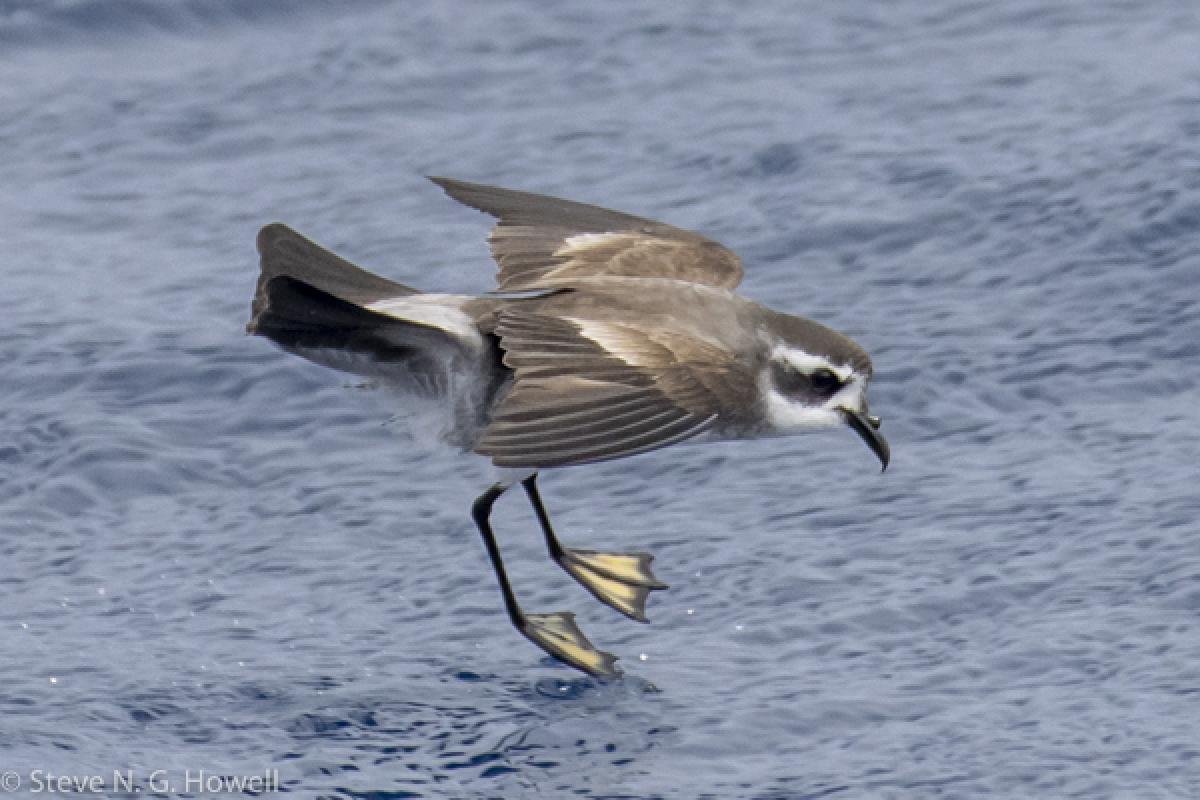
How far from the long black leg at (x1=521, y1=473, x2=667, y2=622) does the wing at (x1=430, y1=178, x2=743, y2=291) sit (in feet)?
2.91

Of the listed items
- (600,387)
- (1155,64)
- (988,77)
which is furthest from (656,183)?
(600,387)

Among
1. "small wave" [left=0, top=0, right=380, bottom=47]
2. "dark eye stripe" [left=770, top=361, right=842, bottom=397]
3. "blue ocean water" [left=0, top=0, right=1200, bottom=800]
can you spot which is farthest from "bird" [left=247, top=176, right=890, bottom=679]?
"small wave" [left=0, top=0, right=380, bottom=47]

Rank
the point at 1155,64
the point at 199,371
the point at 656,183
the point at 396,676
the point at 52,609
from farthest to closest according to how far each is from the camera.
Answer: the point at 1155,64 < the point at 656,183 < the point at 199,371 < the point at 52,609 < the point at 396,676

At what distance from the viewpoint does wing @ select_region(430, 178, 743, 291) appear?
840cm

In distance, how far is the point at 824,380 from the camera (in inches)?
292

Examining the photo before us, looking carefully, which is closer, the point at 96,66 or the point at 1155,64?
the point at 1155,64

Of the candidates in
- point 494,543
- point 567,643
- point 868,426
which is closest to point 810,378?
point 868,426

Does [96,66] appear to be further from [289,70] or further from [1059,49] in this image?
[1059,49]

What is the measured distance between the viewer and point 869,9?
13.5 meters

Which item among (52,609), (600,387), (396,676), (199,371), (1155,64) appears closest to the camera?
(600,387)

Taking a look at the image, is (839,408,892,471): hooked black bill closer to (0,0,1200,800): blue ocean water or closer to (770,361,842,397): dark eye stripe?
(770,361,842,397): dark eye stripe

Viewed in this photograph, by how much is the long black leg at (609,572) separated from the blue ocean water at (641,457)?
147 millimetres

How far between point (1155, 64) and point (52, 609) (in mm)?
7369

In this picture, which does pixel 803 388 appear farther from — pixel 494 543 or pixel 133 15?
pixel 133 15
